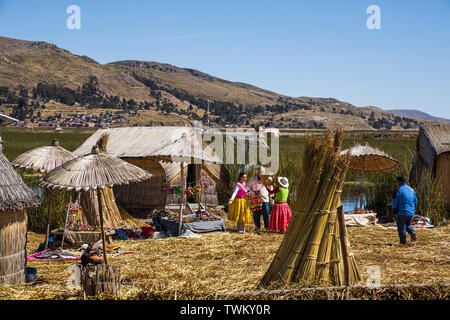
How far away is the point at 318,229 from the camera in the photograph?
4742 millimetres

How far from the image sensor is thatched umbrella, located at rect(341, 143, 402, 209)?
11570 mm

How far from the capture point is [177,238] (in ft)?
31.6

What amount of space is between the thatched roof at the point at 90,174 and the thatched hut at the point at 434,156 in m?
8.53

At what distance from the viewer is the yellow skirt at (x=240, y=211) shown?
10.1 metres

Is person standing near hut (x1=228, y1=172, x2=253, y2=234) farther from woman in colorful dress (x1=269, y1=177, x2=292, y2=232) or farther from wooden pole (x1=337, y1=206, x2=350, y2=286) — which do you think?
wooden pole (x1=337, y1=206, x2=350, y2=286)

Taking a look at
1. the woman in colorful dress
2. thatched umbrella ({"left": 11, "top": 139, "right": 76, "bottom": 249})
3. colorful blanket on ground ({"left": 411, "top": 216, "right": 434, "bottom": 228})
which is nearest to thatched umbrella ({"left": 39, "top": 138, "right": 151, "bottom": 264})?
thatched umbrella ({"left": 11, "top": 139, "right": 76, "bottom": 249})

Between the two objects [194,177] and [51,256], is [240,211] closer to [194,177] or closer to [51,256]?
[194,177]

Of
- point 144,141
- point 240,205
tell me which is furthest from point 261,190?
point 144,141

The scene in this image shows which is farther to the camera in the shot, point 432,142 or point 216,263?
point 432,142

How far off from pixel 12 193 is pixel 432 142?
10.7 m

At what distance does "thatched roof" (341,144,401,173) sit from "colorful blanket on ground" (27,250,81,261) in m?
6.92
